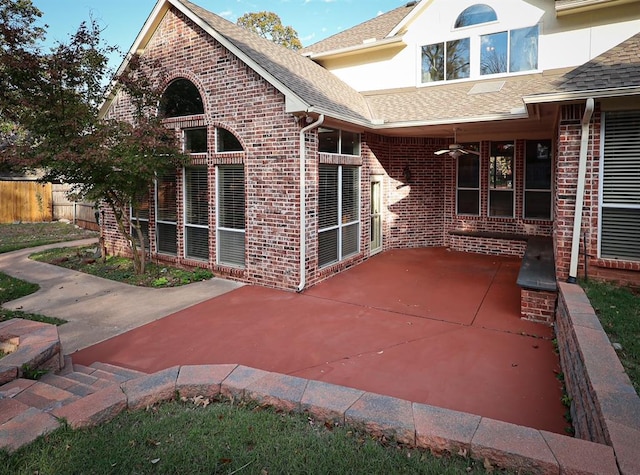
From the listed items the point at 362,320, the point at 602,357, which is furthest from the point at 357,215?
the point at 602,357

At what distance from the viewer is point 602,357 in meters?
3.51

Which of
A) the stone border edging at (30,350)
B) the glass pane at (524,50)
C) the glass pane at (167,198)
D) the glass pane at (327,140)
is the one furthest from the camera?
the glass pane at (524,50)

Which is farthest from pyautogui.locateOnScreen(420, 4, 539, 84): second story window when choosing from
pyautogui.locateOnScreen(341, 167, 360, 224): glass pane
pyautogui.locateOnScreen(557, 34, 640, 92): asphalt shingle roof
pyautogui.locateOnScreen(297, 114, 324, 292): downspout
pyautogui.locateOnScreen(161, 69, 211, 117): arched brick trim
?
pyautogui.locateOnScreen(161, 69, 211, 117): arched brick trim

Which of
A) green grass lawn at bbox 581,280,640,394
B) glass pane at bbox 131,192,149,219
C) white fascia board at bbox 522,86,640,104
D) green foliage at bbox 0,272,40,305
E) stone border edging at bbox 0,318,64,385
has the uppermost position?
white fascia board at bbox 522,86,640,104

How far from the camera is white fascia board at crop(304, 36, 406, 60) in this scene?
36.9ft

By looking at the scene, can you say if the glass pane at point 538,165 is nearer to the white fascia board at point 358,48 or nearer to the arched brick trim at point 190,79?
the white fascia board at point 358,48

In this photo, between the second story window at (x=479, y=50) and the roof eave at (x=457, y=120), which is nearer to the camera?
the roof eave at (x=457, y=120)

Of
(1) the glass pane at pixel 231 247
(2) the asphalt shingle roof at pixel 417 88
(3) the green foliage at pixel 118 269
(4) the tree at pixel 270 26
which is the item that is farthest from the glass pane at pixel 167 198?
(4) the tree at pixel 270 26

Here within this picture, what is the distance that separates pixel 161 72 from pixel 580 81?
809cm

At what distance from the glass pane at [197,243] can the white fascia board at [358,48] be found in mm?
6557

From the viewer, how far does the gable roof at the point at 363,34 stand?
39.5 feet

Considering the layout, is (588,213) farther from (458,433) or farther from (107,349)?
(107,349)

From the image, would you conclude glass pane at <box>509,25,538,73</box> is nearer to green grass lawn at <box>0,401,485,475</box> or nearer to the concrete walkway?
the concrete walkway

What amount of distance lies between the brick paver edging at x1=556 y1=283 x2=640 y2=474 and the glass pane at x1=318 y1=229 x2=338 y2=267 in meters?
4.72
